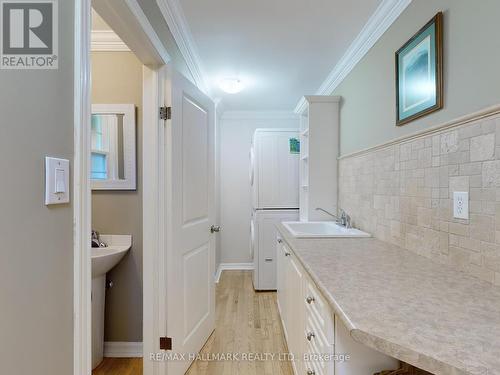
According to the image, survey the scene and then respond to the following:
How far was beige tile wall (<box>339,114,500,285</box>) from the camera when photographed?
1.03m

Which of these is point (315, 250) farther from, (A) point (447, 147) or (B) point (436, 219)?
(A) point (447, 147)

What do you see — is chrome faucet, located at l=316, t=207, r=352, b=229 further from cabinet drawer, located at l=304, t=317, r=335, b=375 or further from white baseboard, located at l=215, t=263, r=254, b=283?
white baseboard, located at l=215, t=263, r=254, b=283

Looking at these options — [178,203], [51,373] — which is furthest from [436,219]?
[51,373]

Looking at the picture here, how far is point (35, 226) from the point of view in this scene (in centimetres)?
70

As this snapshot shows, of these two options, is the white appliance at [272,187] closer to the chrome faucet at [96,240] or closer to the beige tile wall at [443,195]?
the beige tile wall at [443,195]

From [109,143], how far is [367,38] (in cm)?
203

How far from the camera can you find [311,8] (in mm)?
1821

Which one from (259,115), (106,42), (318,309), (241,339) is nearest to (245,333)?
(241,339)

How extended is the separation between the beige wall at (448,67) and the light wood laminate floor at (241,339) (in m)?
1.68

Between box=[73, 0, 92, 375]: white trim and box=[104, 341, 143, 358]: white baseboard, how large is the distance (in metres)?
1.34

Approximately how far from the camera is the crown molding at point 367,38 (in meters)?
1.71

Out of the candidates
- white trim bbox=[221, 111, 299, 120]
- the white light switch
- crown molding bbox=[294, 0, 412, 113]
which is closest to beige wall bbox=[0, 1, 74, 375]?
the white light switch

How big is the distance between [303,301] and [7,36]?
1493mm
